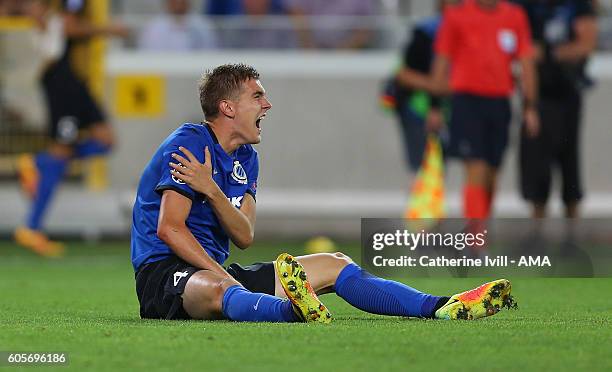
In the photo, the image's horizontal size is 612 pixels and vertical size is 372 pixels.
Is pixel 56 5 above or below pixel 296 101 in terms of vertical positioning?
above

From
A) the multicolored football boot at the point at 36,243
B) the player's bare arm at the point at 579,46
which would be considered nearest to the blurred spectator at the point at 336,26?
the player's bare arm at the point at 579,46

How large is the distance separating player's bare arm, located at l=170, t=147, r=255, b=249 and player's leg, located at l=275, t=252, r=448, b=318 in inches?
10.9

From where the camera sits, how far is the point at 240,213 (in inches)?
259

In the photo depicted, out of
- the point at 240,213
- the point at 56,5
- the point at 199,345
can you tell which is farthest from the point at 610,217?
the point at 199,345

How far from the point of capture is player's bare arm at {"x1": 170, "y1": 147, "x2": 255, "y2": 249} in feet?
21.0

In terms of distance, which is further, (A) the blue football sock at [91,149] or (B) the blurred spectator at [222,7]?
(B) the blurred spectator at [222,7]

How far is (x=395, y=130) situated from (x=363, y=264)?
8.27m

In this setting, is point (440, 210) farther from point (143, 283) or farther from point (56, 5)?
point (143, 283)

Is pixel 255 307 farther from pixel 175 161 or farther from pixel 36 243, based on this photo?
pixel 36 243

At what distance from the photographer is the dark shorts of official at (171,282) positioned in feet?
21.1

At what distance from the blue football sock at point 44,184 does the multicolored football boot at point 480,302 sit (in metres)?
7.70


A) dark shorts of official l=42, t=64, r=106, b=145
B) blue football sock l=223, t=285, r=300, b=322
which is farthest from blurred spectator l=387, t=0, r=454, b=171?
blue football sock l=223, t=285, r=300, b=322

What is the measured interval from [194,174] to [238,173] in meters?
0.42

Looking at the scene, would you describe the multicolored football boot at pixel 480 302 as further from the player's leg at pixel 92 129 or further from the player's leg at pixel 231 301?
the player's leg at pixel 92 129
